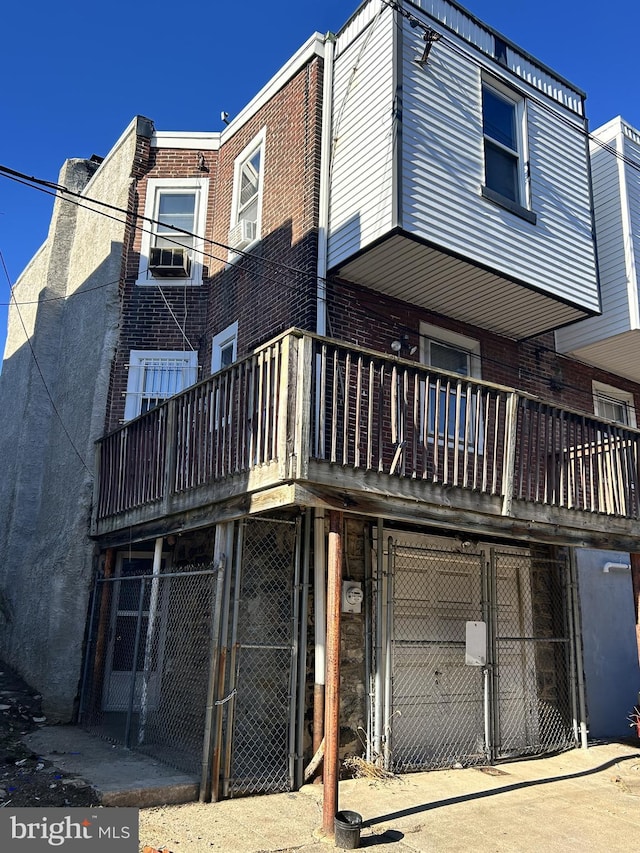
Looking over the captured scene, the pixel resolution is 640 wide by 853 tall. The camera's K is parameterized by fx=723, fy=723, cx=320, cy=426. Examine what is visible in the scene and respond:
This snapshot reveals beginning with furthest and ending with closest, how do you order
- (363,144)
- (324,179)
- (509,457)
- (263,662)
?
(324,179) < (363,144) < (509,457) < (263,662)

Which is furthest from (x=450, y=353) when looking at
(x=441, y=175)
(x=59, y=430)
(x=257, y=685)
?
(x=59, y=430)

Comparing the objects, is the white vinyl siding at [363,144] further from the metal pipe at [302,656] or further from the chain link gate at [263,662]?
the chain link gate at [263,662]

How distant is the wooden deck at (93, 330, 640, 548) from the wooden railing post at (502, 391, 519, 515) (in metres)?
0.01

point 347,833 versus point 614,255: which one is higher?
point 614,255

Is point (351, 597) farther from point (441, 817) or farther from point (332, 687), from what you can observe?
point (441, 817)

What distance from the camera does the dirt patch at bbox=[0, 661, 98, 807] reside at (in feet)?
19.5

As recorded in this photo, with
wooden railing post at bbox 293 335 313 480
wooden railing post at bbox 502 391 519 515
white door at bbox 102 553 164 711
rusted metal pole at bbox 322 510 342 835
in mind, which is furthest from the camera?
white door at bbox 102 553 164 711

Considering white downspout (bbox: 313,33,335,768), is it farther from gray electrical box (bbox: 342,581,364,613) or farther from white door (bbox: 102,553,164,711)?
white door (bbox: 102,553,164,711)

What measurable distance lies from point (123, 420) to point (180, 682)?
3.97m

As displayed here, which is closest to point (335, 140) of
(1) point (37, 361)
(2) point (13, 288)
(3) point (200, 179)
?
(3) point (200, 179)

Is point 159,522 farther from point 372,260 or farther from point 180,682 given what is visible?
point 372,260

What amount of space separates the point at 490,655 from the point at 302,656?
2.81 meters

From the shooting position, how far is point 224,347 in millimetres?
10719

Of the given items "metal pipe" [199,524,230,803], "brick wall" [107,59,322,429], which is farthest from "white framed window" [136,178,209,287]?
"metal pipe" [199,524,230,803]
